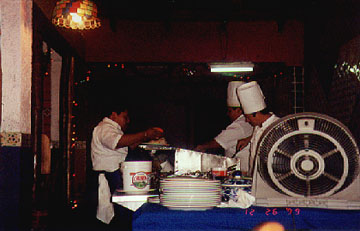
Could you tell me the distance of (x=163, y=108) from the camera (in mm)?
8312

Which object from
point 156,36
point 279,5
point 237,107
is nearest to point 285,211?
point 237,107

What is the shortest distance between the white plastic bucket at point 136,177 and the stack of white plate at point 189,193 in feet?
1.12

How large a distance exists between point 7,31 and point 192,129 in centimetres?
505

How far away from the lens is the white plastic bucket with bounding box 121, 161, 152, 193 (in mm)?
2055

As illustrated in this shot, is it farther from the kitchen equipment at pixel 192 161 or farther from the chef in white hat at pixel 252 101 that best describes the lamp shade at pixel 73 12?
the chef in white hat at pixel 252 101

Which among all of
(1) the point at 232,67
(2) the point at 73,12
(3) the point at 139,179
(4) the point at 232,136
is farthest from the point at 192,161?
(1) the point at 232,67

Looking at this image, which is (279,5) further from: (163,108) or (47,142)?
(47,142)

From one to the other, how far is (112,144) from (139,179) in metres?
2.03

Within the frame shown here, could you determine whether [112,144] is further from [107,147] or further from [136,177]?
[136,177]

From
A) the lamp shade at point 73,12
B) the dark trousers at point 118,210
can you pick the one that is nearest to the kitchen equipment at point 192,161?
the dark trousers at point 118,210

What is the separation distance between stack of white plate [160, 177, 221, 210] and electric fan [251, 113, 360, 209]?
0.23 meters

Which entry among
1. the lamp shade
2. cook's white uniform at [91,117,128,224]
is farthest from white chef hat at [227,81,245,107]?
the lamp shade
